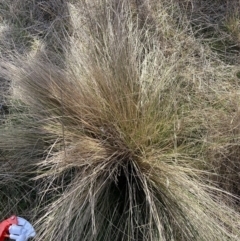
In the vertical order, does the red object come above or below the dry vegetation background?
below

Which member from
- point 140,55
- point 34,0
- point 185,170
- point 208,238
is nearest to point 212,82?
point 140,55

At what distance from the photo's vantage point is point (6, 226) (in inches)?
58.2

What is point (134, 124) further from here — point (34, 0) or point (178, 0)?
point (34, 0)

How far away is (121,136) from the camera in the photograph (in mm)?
1443

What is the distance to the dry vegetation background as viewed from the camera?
54.3 inches

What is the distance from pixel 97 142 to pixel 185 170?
0.93 feet

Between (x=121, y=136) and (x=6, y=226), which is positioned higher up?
A: (x=121, y=136)

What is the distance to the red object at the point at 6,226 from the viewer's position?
147cm

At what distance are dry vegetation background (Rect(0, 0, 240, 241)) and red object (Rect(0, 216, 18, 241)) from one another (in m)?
0.06

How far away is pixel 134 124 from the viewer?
146 centimetres

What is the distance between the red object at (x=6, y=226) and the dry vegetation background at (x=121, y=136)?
2.5 inches

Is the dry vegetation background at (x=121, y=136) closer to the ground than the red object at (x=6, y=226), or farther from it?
farther from it

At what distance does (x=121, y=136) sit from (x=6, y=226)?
461mm

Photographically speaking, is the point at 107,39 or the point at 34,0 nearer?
the point at 107,39
